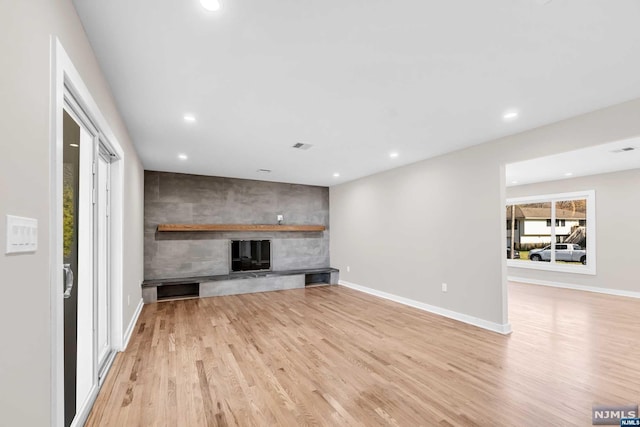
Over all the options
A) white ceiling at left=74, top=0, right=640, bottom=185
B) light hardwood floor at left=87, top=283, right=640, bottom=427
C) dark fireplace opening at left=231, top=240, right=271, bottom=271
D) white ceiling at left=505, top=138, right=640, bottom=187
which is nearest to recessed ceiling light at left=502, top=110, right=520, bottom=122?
white ceiling at left=74, top=0, right=640, bottom=185

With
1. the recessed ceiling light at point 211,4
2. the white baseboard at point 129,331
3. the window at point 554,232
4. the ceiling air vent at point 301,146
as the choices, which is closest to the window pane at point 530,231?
the window at point 554,232

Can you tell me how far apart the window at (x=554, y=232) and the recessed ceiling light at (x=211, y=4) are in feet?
25.4

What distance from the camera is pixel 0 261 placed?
90 centimetres

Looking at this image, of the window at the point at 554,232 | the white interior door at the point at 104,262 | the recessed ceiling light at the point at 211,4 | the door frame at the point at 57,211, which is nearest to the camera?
the door frame at the point at 57,211

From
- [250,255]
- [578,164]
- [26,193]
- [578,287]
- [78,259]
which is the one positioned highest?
[578,164]

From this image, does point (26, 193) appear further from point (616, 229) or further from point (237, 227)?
point (616, 229)

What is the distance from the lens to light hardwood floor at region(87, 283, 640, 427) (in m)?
2.09

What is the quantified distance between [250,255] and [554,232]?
7.20 m

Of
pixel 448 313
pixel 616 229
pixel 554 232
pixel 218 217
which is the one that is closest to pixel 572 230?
pixel 554 232

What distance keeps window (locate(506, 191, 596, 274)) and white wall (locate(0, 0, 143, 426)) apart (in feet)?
26.9

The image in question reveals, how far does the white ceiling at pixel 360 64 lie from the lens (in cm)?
166

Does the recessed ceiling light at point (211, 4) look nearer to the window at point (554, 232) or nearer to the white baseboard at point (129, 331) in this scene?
the white baseboard at point (129, 331)

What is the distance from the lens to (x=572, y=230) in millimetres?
6758

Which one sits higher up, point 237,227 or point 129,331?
point 237,227
